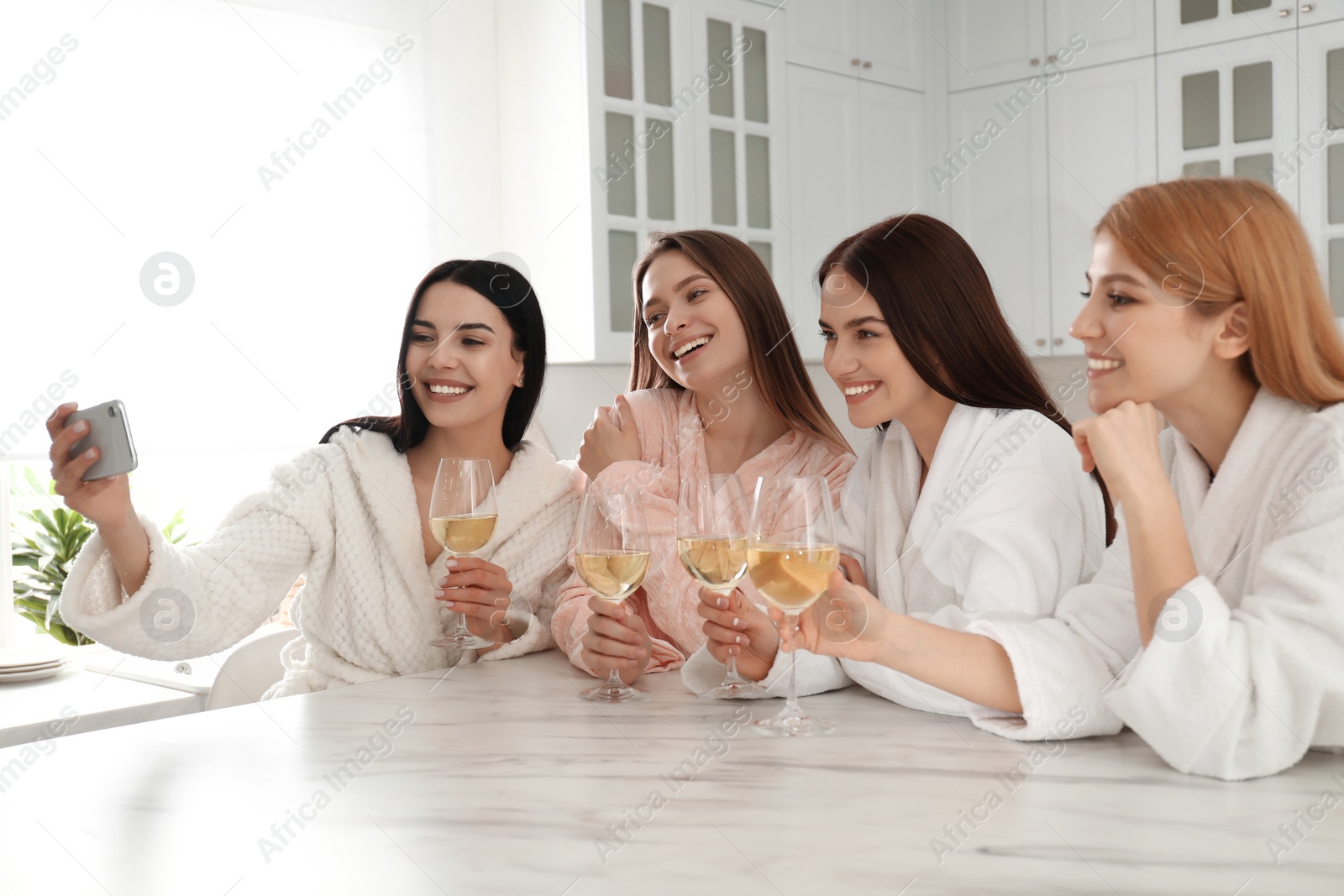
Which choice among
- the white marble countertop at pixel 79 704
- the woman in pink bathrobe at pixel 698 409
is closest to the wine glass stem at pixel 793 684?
the woman in pink bathrobe at pixel 698 409

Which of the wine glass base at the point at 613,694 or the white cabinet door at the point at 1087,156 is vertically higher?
the white cabinet door at the point at 1087,156

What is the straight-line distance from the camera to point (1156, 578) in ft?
3.00

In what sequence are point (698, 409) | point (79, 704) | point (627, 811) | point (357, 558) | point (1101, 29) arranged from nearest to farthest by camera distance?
point (627, 811)
point (357, 558)
point (698, 409)
point (79, 704)
point (1101, 29)

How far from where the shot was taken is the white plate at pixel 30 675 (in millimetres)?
2500

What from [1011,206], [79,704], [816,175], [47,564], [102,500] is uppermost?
[816,175]

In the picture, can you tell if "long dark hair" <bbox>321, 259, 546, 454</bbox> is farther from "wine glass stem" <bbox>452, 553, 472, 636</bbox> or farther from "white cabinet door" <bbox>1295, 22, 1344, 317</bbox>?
"white cabinet door" <bbox>1295, 22, 1344, 317</bbox>

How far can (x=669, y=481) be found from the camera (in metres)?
1.73

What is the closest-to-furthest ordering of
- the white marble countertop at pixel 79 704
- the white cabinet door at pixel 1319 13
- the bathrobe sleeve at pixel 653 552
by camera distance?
the bathrobe sleeve at pixel 653 552, the white marble countertop at pixel 79 704, the white cabinet door at pixel 1319 13

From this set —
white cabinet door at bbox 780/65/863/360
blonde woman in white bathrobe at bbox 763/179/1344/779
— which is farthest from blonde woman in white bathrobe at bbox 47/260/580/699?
white cabinet door at bbox 780/65/863/360

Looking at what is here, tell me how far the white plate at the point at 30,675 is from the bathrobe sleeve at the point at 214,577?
1.24 m

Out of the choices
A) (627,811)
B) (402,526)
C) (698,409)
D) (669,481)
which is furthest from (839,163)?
(627,811)

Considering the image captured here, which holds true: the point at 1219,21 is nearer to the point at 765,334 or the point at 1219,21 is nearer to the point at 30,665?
the point at 765,334

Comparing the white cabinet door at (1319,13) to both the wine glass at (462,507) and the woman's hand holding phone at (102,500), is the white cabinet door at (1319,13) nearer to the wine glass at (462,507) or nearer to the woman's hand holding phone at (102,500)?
the wine glass at (462,507)

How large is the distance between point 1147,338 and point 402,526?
1129 mm
